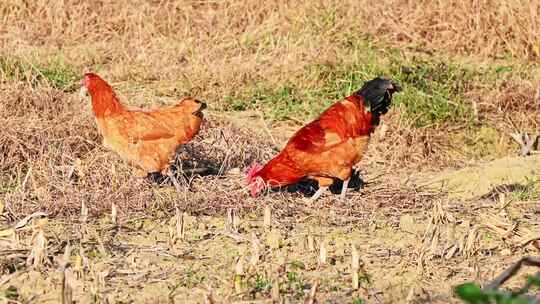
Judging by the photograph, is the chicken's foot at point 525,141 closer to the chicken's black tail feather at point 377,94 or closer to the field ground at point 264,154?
the field ground at point 264,154

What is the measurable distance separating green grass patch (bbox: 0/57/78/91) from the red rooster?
242 cm

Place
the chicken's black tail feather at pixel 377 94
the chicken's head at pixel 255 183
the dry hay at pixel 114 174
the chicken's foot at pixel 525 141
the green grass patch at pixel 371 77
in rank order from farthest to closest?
the green grass patch at pixel 371 77
the chicken's foot at pixel 525 141
the chicken's black tail feather at pixel 377 94
the chicken's head at pixel 255 183
the dry hay at pixel 114 174

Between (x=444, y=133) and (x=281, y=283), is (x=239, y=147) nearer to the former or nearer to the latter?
(x=444, y=133)

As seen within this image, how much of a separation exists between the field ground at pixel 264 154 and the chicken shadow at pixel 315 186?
0.03 meters

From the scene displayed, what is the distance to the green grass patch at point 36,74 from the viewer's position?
7.98m

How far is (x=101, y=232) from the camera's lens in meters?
5.47

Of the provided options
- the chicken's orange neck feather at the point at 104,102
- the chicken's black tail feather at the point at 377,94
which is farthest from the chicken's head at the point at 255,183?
the chicken's orange neck feather at the point at 104,102

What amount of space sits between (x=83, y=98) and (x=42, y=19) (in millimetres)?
2191

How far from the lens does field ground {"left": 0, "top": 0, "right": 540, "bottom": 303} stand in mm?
4746

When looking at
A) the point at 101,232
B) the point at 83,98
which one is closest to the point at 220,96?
the point at 83,98

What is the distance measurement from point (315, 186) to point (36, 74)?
8.59ft

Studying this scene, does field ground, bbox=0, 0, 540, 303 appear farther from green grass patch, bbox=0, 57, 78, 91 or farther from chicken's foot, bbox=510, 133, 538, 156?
chicken's foot, bbox=510, 133, 538, 156

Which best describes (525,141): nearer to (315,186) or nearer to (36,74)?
(315,186)

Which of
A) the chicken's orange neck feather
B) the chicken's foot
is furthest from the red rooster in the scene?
the chicken's foot
